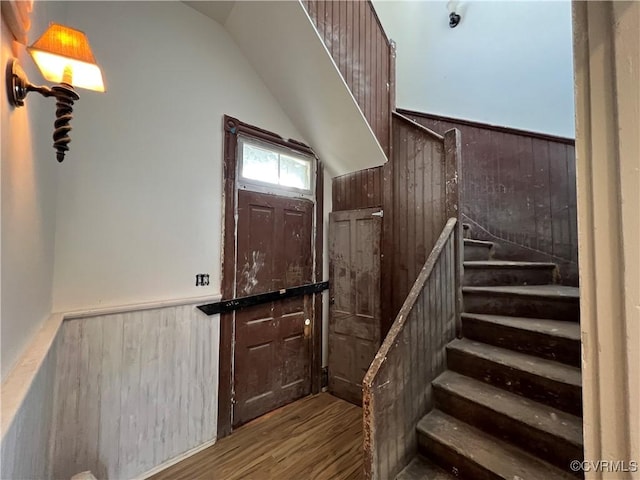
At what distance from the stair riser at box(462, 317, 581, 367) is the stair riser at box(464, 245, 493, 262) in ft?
2.44

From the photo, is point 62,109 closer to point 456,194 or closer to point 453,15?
point 456,194

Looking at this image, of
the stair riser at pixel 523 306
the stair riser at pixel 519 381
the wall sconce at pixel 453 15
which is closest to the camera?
the stair riser at pixel 519 381

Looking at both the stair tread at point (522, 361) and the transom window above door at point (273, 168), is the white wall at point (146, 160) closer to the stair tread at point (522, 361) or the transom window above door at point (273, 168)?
the transom window above door at point (273, 168)

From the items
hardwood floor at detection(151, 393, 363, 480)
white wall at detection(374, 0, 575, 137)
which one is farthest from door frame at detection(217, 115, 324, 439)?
white wall at detection(374, 0, 575, 137)

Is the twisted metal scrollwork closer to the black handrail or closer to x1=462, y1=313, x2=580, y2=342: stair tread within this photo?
the black handrail

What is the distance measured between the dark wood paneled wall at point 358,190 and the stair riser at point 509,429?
66.3 inches

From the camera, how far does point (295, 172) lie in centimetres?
282

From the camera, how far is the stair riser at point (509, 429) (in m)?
1.20

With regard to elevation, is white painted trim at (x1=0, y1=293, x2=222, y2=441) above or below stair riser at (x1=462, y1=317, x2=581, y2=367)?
above

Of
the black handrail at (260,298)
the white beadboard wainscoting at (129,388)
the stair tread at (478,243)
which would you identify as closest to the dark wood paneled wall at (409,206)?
the stair tread at (478,243)

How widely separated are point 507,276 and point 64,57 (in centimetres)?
286

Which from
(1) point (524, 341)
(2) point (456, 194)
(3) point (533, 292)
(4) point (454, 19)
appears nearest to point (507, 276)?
(3) point (533, 292)

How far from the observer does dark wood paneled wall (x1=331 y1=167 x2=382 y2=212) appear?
271 centimetres

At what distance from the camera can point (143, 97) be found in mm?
1909
